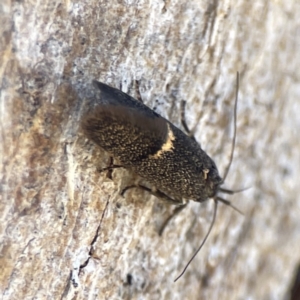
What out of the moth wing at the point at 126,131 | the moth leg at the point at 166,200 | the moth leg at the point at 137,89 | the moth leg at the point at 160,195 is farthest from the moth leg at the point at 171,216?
the moth leg at the point at 137,89

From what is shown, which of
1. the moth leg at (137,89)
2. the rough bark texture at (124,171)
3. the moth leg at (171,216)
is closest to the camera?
the rough bark texture at (124,171)

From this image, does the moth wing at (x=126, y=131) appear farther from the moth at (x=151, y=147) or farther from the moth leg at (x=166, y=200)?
Result: the moth leg at (x=166, y=200)

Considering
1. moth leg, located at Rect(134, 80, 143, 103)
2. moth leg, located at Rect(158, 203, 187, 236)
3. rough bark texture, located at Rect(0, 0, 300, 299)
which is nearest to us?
rough bark texture, located at Rect(0, 0, 300, 299)

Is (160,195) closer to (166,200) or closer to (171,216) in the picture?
(166,200)

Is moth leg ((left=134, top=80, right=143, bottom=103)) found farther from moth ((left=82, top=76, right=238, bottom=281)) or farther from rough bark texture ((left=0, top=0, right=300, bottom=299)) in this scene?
moth ((left=82, top=76, right=238, bottom=281))

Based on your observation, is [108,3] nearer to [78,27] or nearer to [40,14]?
[78,27]

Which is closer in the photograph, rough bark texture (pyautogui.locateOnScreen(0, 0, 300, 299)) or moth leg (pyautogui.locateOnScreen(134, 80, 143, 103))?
rough bark texture (pyautogui.locateOnScreen(0, 0, 300, 299))

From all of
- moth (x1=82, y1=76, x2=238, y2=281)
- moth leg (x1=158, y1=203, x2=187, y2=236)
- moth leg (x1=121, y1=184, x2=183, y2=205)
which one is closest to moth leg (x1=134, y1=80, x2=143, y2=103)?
moth (x1=82, y1=76, x2=238, y2=281)
